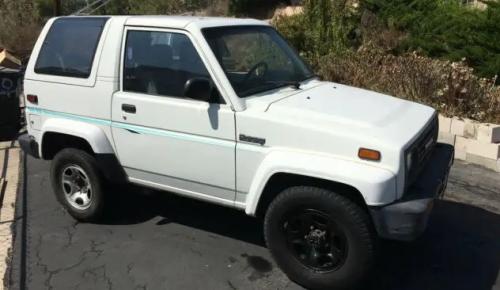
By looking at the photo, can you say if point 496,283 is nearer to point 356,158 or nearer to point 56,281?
point 356,158

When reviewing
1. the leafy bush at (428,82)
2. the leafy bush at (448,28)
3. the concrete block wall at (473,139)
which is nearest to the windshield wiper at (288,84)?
the concrete block wall at (473,139)

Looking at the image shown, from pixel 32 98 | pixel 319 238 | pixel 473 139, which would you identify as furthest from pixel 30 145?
pixel 473 139

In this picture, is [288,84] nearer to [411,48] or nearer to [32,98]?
[32,98]

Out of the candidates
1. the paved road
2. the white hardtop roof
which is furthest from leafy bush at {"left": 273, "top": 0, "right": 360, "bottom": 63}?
the white hardtop roof

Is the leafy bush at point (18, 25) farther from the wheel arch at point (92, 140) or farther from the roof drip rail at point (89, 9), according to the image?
the wheel arch at point (92, 140)

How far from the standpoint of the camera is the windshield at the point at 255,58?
12.9ft

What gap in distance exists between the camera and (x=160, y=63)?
4.14 metres

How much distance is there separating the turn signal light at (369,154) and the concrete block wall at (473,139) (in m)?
3.50

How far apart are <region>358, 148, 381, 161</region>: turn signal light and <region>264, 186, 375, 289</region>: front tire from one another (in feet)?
0.99

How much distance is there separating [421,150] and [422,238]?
3.66ft

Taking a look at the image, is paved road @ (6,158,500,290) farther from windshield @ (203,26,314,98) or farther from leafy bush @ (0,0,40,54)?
leafy bush @ (0,0,40,54)

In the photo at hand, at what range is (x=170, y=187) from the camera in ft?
13.8

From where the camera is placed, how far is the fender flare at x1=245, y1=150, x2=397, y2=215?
10.5ft

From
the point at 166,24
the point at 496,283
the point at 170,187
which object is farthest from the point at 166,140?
the point at 496,283
